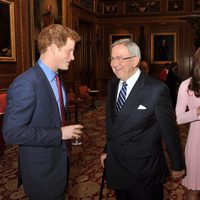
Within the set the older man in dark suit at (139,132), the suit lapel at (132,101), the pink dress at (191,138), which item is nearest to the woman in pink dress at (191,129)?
the pink dress at (191,138)

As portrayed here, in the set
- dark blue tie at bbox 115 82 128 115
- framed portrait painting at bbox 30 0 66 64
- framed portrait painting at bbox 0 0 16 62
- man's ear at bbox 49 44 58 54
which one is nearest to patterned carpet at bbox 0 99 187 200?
dark blue tie at bbox 115 82 128 115

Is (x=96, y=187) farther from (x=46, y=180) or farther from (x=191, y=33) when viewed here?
(x=191, y=33)

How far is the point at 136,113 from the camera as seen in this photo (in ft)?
7.80

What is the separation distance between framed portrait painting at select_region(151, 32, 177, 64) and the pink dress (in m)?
14.6

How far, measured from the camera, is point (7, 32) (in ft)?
27.8

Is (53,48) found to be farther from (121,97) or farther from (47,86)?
(121,97)

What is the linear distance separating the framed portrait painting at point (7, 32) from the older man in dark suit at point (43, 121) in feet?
21.6

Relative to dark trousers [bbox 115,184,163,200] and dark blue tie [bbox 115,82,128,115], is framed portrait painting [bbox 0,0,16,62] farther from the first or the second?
dark trousers [bbox 115,184,163,200]

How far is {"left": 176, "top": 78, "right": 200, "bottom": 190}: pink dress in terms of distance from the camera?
2.71m

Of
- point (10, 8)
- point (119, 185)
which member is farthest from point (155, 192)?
point (10, 8)

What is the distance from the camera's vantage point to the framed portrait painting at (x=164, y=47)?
16.8m

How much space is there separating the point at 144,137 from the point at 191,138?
1.98 ft

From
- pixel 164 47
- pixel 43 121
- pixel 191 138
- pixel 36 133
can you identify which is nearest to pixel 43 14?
pixel 164 47

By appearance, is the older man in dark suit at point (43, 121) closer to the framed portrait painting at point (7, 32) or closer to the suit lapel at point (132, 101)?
the suit lapel at point (132, 101)
